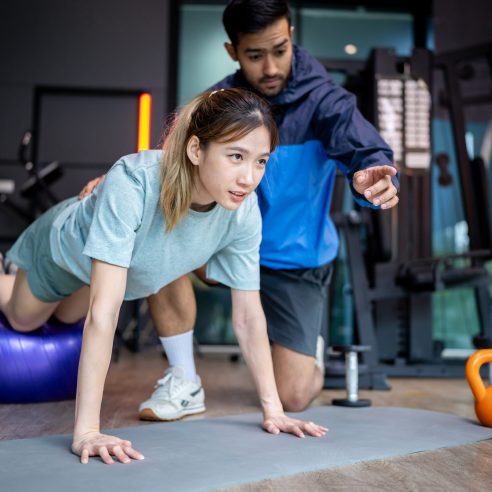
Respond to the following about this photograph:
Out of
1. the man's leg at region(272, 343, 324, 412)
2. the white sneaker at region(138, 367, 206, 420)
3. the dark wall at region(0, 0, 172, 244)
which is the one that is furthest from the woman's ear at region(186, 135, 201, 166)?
the dark wall at region(0, 0, 172, 244)

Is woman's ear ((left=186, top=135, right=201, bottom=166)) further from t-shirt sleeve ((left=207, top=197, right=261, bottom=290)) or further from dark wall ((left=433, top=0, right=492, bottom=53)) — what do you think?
dark wall ((left=433, top=0, right=492, bottom=53))

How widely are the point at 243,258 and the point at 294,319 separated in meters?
0.51

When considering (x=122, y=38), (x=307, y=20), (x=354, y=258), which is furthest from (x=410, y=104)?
(x=122, y=38)

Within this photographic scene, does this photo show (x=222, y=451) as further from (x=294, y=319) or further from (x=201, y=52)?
(x=201, y=52)

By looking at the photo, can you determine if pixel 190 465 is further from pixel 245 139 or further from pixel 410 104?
pixel 410 104

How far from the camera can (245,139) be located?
1377mm

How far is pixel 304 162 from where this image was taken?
2008 millimetres

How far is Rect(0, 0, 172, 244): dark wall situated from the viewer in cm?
448

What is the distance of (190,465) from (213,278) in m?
0.58

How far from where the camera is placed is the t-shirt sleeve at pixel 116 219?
4.44 feet

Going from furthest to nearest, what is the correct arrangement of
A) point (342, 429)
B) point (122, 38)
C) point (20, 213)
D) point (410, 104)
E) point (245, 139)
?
1. point (122, 38)
2. point (20, 213)
3. point (410, 104)
4. point (342, 429)
5. point (245, 139)

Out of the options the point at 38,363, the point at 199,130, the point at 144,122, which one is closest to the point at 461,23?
the point at 144,122

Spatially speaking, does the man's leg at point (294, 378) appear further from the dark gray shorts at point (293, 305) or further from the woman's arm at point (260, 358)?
the woman's arm at point (260, 358)

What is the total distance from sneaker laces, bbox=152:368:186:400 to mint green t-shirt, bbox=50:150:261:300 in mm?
322
